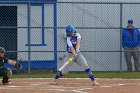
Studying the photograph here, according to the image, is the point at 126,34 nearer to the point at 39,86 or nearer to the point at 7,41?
the point at 7,41

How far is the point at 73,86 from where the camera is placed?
15.6 m

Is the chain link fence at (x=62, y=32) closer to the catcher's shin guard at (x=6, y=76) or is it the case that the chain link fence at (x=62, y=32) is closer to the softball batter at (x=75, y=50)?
the catcher's shin guard at (x=6, y=76)

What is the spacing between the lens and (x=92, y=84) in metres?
16.2

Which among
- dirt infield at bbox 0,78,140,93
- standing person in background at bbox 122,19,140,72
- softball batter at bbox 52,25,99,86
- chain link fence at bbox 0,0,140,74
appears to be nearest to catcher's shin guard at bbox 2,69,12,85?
dirt infield at bbox 0,78,140,93

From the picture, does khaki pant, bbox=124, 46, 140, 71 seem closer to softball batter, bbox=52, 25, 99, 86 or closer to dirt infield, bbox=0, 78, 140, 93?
dirt infield, bbox=0, 78, 140, 93

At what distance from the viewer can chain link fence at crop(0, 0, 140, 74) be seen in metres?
22.4

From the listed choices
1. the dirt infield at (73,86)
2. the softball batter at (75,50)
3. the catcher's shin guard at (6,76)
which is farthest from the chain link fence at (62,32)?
the softball batter at (75,50)

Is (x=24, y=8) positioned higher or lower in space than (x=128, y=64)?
higher

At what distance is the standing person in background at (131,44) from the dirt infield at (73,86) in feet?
14.9

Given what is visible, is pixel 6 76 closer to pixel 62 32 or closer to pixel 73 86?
pixel 73 86

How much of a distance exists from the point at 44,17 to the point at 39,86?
744cm

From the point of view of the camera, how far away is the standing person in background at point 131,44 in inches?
882

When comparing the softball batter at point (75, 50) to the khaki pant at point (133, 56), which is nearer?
the softball batter at point (75, 50)

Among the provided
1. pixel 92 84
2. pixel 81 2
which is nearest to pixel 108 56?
pixel 81 2
